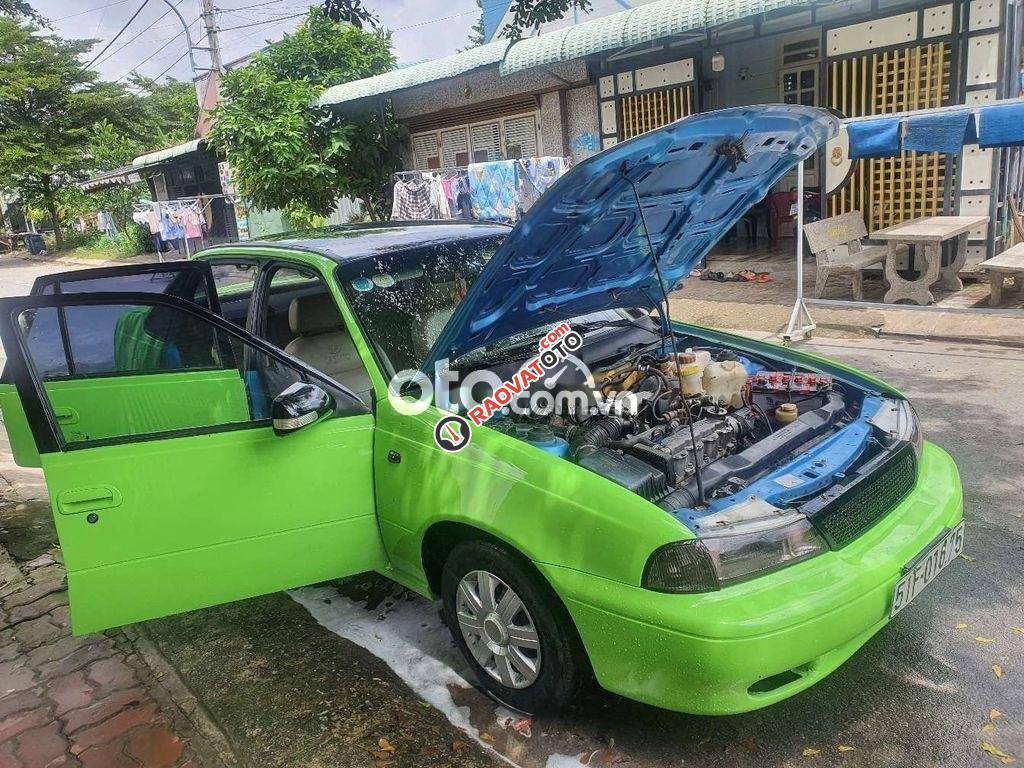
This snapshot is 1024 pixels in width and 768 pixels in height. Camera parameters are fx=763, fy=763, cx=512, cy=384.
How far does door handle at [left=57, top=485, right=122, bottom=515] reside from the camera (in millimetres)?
2584

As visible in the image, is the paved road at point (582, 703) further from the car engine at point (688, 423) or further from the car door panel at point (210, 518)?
the car engine at point (688, 423)

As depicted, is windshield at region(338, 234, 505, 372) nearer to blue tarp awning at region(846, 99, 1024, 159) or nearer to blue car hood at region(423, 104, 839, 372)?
blue car hood at region(423, 104, 839, 372)

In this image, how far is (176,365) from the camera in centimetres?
324

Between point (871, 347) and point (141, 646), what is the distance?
6.75 meters

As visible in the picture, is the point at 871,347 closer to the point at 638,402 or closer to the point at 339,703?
the point at 638,402

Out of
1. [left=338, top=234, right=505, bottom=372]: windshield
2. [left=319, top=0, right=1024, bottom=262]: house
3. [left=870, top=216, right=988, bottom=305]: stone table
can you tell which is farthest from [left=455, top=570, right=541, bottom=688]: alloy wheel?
[left=319, top=0, right=1024, bottom=262]: house

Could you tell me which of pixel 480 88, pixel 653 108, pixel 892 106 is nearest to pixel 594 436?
pixel 892 106

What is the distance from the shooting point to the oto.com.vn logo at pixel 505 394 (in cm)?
273

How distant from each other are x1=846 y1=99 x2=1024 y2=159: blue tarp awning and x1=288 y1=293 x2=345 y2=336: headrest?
6.42 meters

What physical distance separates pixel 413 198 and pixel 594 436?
1096cm

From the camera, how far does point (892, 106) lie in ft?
32.8

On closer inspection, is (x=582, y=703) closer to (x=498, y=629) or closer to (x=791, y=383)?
(x=498, y=629)

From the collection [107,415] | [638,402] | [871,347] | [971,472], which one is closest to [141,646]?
[107,415]

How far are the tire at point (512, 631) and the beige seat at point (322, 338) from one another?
1115mm
